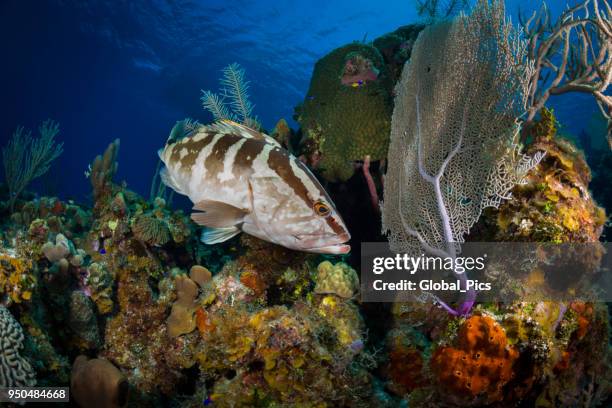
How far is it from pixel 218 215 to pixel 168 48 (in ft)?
127

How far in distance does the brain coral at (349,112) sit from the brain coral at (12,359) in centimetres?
468

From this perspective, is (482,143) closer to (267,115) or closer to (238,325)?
(238,325)

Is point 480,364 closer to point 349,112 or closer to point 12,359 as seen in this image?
point 12,359

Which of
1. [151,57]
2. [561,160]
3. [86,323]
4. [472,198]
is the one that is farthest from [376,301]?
[151,57]

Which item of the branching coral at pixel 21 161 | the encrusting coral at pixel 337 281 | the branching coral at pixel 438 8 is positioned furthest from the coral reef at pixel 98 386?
the branching coral at pixel 438 8

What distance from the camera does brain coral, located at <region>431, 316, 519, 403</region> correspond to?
9.22 ft

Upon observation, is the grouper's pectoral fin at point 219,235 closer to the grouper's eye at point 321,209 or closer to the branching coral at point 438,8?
the grouper's eye at point 321,209

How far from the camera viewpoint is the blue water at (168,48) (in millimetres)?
29031

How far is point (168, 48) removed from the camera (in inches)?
1368

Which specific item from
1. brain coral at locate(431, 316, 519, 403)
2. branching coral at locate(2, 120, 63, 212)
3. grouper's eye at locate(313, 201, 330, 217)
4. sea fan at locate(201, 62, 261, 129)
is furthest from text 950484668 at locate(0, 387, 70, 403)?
branching coral at locate(2, 120, 63, 212)

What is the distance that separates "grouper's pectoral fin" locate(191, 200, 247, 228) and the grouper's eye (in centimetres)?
72

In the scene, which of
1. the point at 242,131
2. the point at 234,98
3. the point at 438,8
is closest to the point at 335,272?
the point at 242,131

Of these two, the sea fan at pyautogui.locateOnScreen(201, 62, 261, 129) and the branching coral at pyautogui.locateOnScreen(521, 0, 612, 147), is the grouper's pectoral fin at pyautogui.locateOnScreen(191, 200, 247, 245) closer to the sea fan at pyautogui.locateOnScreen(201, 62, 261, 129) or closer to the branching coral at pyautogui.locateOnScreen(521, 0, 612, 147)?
the sea fan at pyautogui.locateOnScreen(201, 62, 261, 129)

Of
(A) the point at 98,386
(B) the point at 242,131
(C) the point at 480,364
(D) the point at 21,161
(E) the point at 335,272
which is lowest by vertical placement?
(A) the point at 98,386
